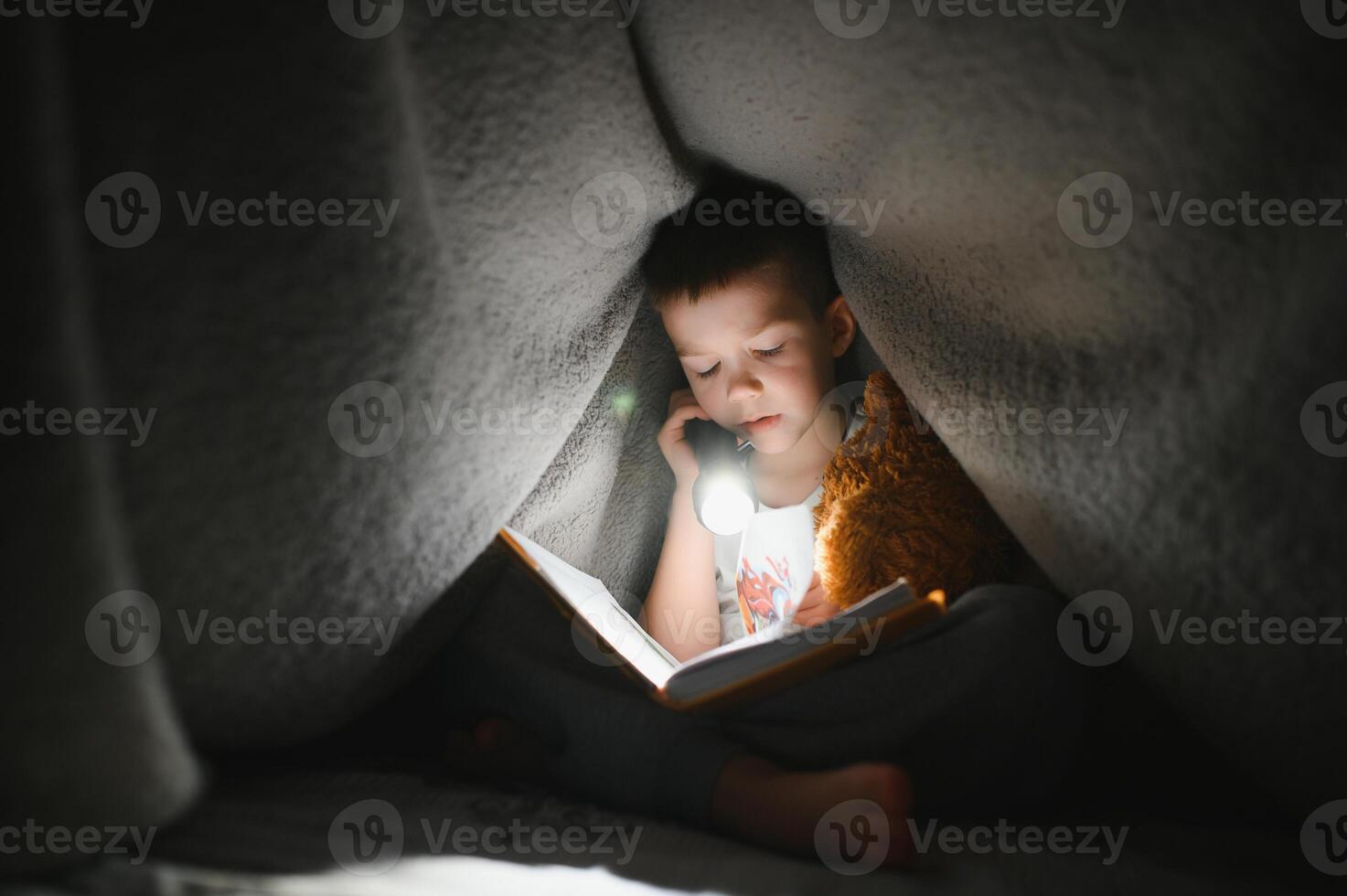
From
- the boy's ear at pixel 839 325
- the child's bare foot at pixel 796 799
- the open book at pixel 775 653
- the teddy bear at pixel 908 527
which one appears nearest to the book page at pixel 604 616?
the open book at pixel 775 653

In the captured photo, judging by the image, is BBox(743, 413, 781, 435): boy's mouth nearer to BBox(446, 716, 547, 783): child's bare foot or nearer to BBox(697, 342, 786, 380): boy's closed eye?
BBox(697, 342, 786, 380): boy's closed eye

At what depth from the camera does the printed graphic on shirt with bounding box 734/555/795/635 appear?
0.99 metres

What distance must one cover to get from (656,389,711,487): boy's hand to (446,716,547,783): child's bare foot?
45 cm

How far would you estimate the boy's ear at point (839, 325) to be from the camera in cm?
109

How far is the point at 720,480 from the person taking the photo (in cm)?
108

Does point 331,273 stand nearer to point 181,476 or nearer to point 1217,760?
point 181,476

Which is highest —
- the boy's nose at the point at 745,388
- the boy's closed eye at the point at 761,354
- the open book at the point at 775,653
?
the boy's closed eye at the point at 761,354

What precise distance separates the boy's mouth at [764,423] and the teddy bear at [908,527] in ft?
0.41

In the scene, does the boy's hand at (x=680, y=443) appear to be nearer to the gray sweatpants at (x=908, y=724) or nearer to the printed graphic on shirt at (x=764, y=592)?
the printed graphic on shirt at (x=764, y=592)

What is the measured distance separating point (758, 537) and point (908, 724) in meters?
0.43

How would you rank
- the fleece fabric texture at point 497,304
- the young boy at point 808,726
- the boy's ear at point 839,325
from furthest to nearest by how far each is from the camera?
the boy's ear at point 839,325
the young boy at point 808,726
the fleece fabric texture at point 497,304

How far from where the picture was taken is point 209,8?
1.92 ft

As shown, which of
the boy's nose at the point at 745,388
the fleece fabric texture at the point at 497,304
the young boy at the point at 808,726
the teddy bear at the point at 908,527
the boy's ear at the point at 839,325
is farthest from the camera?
the boy's ear at the point at 839,325

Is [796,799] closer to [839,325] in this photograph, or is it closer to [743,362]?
A: [743,362]
